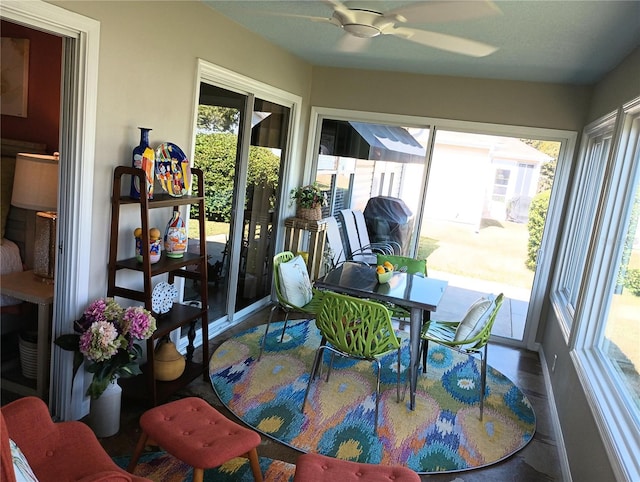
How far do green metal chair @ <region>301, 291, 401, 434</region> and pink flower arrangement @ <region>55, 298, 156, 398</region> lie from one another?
1.04m

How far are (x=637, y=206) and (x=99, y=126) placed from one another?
9.72 feet

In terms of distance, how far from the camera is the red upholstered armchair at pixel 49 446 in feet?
5.65

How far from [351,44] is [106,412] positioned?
3026 millimetres

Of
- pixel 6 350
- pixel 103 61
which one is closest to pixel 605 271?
pixel 103 61

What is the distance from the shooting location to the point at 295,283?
12.5 ft

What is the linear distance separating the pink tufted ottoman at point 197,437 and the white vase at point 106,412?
18.0 inches

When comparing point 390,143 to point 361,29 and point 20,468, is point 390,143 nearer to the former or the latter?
point 361,29

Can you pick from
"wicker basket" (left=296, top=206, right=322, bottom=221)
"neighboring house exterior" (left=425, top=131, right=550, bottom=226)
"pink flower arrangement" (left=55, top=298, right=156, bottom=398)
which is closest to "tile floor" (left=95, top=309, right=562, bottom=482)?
"pink flower arrangement" (left=55, top=298, right=156, bottom=398)

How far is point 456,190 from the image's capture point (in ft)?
16.1

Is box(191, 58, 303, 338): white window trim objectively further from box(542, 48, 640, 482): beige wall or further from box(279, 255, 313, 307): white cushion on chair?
box(542, 48, 640, 482): beige wall

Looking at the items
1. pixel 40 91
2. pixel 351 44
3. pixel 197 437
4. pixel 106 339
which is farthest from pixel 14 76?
pixel 197 437

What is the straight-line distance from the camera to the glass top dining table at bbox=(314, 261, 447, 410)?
10.5 ft

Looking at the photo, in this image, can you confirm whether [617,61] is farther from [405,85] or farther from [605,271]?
[405,85]

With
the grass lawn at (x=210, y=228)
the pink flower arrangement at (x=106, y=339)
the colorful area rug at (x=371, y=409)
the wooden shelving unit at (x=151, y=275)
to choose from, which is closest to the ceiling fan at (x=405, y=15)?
the wooden shelving unit at (x=151, y=275)
